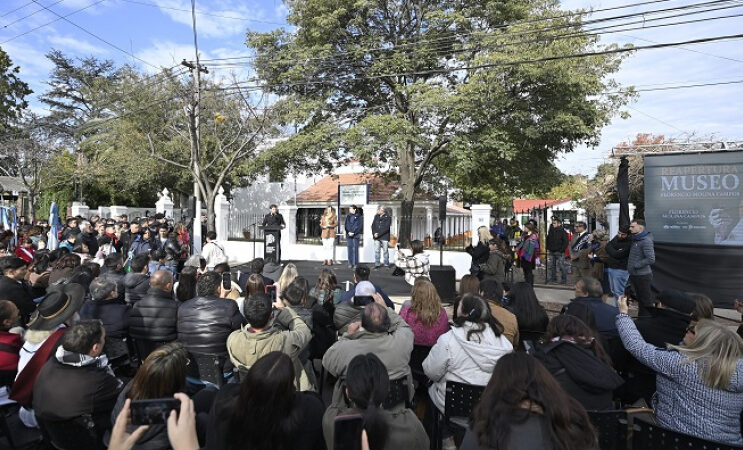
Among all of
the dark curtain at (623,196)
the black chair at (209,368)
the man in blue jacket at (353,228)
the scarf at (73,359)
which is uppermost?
the dark curtain at (623,196)

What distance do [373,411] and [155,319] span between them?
286cm

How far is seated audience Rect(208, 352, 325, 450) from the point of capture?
2033mm

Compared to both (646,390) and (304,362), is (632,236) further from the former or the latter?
(304,362)

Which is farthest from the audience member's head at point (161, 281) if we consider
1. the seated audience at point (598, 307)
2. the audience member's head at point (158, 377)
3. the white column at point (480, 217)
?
the white column at point (480, 217)

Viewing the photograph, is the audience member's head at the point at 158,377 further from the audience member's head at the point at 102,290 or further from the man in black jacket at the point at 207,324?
the audience member's head at the point at 102,290

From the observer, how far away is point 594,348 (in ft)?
10.1

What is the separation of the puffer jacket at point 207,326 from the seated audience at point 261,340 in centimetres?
65

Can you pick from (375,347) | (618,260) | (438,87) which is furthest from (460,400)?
(438,87)

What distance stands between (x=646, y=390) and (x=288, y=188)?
27857 millimetres

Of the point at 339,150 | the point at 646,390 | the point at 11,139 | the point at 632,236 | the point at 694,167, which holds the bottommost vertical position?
the point at 646,390

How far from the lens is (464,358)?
3.11 m

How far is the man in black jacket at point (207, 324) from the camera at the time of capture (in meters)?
3.94

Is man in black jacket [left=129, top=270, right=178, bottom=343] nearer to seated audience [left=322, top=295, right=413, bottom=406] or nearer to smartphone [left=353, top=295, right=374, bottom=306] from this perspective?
smartphone [left=353, top=295, right=374, bottom=306]

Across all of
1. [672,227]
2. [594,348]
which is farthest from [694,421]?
[672,227]
